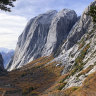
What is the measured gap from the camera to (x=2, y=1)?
17797 millimetres

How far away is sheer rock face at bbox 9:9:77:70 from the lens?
4911 inches

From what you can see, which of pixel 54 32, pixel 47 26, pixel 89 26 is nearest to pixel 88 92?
pixel 89 26

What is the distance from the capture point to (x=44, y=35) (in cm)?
14275

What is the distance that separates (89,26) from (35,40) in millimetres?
66243

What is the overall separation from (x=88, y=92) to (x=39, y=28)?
4910 inches

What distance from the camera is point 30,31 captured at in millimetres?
156500

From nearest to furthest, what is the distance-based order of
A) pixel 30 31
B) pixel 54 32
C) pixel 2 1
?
pixel 2 1 < pixel 54 32 < pixel 30 31

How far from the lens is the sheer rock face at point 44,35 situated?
12475 centimetres

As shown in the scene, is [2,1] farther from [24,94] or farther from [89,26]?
[89,26]

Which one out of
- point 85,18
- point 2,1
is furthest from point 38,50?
point 2,1

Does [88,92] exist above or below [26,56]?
above

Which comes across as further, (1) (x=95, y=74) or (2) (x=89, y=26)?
(2) (x=89, y=26)

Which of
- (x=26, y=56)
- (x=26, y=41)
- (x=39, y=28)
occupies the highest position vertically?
(x=39, y=28)

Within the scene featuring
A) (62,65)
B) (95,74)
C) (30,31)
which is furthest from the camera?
(30,31)
